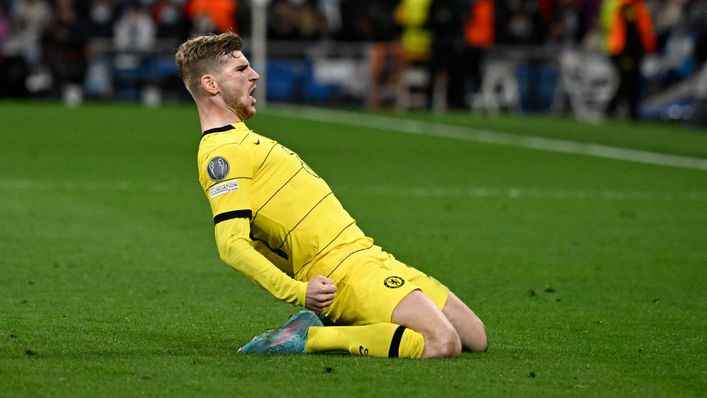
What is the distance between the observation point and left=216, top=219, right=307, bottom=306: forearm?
6.99 m

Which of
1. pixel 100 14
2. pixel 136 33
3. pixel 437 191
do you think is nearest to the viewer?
pixel 437 191

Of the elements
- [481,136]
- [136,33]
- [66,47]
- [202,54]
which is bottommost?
[481,136]

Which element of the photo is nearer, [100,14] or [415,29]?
[415,29]

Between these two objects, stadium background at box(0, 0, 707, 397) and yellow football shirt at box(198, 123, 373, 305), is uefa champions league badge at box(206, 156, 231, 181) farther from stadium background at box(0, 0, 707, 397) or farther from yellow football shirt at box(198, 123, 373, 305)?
stadium background at box(0, 0, 707, 397)

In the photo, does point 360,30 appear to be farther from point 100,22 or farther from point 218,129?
point 218,129

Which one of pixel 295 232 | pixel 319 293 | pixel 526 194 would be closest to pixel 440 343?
pixel 319 293

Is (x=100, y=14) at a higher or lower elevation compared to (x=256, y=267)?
lower

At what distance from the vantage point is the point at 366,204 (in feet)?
51.8

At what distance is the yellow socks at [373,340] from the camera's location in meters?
7.27

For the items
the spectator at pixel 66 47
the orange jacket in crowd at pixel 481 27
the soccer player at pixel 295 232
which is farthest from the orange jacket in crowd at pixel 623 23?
the soccer player at pixel 295 232

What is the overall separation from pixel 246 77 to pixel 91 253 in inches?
181

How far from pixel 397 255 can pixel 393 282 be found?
458 cm

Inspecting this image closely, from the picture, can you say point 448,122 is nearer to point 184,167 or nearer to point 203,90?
point 184,167

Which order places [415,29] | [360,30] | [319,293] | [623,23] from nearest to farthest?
[319,293] → [623,23] → [415,29] → [360,30]
